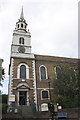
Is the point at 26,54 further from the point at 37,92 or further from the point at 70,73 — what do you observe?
the point at 70,73

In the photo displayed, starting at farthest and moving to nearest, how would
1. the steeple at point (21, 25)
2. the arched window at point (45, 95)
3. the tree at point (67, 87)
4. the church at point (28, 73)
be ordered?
the steeple at point (21, 25), the arched window at point (45, 95), the church at point (28, 73), the tree at point (67, 87)

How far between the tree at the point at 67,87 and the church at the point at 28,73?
3.99 metres

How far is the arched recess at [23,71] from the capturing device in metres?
22.1

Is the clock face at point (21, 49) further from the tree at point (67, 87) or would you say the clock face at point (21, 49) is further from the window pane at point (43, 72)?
the tree at point (67, 87)

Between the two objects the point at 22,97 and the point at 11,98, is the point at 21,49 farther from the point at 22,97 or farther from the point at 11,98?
the point at 11,98

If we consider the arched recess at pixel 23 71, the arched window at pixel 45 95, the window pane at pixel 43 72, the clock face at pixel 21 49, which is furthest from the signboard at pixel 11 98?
the clock face at pixel 21 49

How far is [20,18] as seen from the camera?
30.8 meters

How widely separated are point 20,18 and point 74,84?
2269cm

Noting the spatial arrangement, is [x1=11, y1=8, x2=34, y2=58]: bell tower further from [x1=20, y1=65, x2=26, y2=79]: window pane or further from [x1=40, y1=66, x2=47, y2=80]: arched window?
[x1=40, y1=66, x2=47, y2=80]: arched window

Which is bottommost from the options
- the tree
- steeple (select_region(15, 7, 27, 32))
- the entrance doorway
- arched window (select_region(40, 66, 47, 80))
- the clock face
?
the entrance doorway

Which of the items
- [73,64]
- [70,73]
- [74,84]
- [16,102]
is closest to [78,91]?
[74,84]

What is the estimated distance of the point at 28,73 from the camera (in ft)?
74.0

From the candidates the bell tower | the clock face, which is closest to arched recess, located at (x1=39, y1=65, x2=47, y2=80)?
the bell tower

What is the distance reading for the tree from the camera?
599 inches
